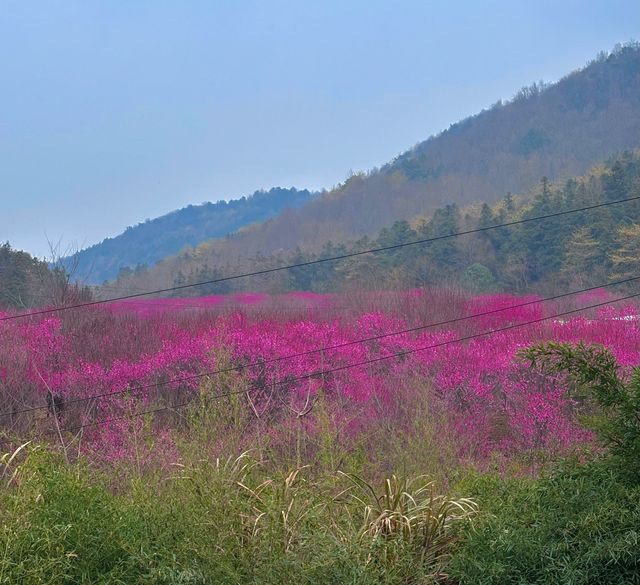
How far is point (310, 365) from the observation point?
822 inches

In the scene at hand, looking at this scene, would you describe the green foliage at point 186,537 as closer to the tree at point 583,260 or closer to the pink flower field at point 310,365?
the pink flower field at point 310,365

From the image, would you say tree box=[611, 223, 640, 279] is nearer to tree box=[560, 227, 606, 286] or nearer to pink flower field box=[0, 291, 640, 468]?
tree box=[560, 227, 606, 286]

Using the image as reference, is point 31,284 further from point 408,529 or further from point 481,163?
point 481,163

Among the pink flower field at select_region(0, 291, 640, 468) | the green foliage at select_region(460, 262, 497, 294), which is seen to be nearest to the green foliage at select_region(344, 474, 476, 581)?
the pink flower field at select_region(0, 291, 640, 468)

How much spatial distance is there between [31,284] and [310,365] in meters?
12.9

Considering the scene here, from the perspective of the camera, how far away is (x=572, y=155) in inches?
3169

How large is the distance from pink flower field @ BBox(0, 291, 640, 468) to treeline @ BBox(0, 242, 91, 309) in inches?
40.8

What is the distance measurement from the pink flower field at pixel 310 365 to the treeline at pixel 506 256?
3940 mm

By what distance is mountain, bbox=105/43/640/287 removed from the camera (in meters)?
60.4

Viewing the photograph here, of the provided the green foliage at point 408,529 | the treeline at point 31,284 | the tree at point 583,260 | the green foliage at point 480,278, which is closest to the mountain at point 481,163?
the treeline at point 31,284

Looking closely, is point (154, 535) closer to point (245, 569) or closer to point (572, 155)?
point (245, 569)

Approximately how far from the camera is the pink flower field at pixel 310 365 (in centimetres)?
1580

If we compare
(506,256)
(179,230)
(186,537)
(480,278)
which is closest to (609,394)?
(186,537)

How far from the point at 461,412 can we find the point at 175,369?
7.41 meters
